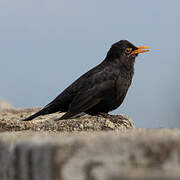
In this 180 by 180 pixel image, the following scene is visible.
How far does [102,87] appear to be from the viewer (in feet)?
22.0

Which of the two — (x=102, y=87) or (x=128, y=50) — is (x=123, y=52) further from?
(x=102, y=87)

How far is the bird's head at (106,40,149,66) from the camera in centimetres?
736

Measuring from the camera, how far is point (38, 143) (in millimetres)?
2441

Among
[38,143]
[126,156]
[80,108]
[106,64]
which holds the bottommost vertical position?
[126,156]

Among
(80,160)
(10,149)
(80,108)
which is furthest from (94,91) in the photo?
(80,160)

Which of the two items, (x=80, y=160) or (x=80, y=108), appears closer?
(x=80, y=160)

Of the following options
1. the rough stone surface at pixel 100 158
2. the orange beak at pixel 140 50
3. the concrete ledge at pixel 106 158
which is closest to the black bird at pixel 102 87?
the orange beak at pixel 140 50

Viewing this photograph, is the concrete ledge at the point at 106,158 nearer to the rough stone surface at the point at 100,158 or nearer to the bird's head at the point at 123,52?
the rough stone surface at the point at 100,158

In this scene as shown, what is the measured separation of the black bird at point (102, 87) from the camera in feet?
21.9

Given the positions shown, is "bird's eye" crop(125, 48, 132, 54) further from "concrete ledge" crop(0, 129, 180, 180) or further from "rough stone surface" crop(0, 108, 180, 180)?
"concrete ledge" crop(0, 129, 180, 180)

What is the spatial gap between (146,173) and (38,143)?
28.5 inches

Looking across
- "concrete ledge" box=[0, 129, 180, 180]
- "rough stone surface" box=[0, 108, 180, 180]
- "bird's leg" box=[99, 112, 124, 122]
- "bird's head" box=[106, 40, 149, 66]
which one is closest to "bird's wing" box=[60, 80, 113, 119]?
"bird's leg" box=[99, 112, 124, 122]

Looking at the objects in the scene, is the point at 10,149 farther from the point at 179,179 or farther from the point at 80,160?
the point at 179,179

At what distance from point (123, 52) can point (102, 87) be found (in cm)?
101
